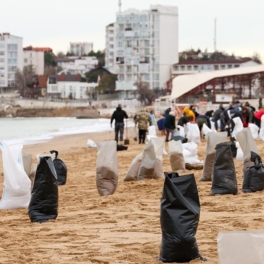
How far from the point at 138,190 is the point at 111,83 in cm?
10847

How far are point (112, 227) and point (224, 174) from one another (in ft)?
9.59

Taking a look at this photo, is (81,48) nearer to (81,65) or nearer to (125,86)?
(81,65)

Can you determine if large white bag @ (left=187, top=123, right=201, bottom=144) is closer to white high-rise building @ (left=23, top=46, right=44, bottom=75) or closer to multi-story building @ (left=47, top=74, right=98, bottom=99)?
multi-story building @ (left=47, top=74, right=98, bottom=99)

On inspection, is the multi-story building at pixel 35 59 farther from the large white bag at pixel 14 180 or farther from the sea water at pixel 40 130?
the large white bag at pixel 14 180

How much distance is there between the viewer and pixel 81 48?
183 meters

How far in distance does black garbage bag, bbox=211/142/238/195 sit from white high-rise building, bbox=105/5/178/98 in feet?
354

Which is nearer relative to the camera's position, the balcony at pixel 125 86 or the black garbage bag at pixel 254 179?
the black garbage bag at pixel 254 179

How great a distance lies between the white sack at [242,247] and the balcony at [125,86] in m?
111

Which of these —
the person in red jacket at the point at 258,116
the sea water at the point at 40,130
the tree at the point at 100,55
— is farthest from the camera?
the tree at the point at 100,55

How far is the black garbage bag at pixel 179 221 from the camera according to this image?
6270 millimetres

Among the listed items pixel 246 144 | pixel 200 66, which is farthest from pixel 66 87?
pixel 246 144

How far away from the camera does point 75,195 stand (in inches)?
459

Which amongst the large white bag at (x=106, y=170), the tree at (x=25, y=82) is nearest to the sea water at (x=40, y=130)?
the large white bag at (x=106, y=170)

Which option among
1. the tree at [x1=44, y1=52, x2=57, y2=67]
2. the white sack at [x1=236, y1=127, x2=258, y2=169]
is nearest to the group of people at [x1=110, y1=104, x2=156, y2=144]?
the white sack at [x1=236, y1=127, x2=258, y2=169]
